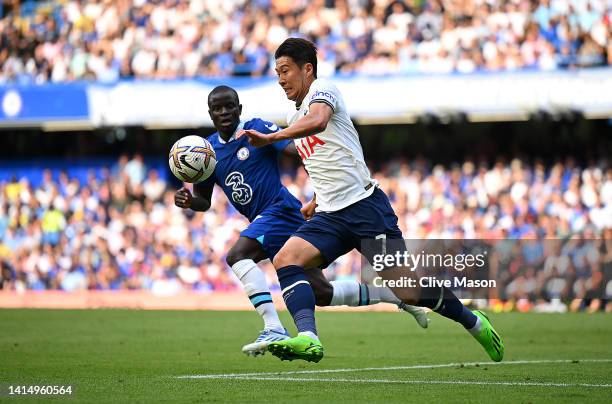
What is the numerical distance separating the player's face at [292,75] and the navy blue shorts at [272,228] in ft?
5.66

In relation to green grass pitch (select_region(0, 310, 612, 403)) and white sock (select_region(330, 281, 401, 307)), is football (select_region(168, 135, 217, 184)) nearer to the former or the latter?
white sock (select_region(330, 281, 401, 307))

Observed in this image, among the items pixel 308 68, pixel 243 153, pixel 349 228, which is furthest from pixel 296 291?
pixel 243 153

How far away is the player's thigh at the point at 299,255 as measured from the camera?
8.26 meters

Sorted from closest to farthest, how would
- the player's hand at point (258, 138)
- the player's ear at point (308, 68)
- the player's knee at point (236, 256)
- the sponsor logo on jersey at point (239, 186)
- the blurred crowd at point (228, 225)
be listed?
1. the player's hand at point (258, 138)
2. the player's ear at point (308, 68)
3. the player's knee at point (236, 256)
4. the sponsor logo on jersey at point (239, 186)
5. the blurred crowd at point (228, 225)

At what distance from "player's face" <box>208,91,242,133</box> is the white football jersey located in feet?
5.54

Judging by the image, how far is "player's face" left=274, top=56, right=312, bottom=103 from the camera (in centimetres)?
834

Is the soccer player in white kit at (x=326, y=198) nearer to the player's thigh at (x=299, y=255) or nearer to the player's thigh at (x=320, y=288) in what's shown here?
the player's thigh at (x=299, y=255)

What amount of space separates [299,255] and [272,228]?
1.56m

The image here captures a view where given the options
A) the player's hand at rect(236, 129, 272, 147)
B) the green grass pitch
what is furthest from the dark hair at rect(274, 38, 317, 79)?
the green grass pitch

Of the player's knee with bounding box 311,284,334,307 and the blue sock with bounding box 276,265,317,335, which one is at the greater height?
the blue sock with bounding box 276,265,317,335

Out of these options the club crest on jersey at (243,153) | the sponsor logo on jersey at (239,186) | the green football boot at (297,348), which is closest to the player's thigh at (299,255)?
the green football boot at (297,348)

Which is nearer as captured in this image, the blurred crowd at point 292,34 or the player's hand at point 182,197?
the player's hand at point 182,197

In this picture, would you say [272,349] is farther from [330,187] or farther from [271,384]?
[330,187]

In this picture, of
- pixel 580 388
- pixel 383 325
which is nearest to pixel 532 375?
pixel 580 388
